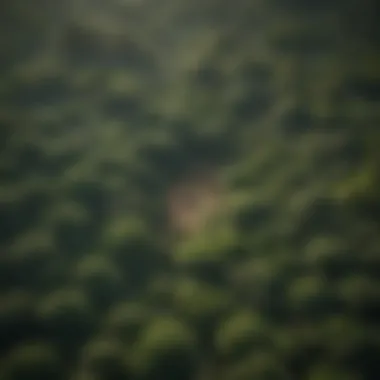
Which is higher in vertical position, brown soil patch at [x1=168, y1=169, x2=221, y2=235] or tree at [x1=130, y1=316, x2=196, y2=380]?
brown soil patch at [x1=168, y1=169, x2=221, y2=235]

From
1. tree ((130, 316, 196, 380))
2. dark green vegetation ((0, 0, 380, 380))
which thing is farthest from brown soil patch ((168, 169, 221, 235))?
tree ((130, 316, 196, 380))

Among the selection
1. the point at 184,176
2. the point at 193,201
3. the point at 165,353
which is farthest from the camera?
the point at 184,176

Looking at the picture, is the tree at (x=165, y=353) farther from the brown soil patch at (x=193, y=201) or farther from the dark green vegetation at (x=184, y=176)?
the brown soil patch at (x=193, y=201)

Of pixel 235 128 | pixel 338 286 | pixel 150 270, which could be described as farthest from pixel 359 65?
pixel 150 270

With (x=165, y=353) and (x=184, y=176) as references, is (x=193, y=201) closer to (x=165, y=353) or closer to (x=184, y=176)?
(x=184, y=176)

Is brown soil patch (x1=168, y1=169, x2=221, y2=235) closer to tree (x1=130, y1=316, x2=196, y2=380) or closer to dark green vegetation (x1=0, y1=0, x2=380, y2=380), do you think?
dark green vegetation (x1=0, y1=0, x2=380, y2=380)

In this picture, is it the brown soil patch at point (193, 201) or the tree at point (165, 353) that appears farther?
the brown soil patch at point (193, 201)

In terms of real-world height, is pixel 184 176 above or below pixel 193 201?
above

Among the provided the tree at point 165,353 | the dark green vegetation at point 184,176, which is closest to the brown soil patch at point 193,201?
the dark green vegetation at point 184,176

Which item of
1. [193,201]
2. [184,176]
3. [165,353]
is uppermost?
[184,176]

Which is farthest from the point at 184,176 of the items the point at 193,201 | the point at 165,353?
the point at 165,353
